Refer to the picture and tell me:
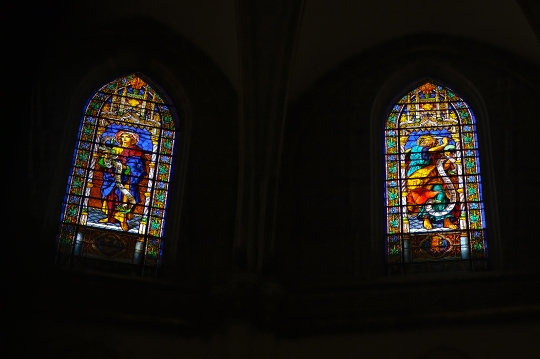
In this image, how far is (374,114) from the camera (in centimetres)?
1302

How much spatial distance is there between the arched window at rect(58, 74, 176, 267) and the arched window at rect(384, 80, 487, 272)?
2.85 meters

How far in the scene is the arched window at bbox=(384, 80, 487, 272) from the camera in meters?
11.9

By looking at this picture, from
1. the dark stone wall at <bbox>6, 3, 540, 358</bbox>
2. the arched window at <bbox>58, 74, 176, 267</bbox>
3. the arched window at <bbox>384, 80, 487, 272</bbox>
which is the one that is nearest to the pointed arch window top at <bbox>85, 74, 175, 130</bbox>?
the arched window at <bbox>58, 74, 176, 267</bbox>

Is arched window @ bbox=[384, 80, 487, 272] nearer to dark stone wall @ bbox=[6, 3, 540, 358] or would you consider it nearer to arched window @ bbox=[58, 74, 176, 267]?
dark stone wall @ bbox=[6, 3, 540, 358]

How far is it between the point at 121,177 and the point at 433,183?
152 inches

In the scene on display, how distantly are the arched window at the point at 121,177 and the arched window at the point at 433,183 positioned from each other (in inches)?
112

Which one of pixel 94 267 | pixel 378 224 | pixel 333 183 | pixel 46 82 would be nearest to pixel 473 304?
pixel 378 224

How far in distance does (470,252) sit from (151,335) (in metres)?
3.81

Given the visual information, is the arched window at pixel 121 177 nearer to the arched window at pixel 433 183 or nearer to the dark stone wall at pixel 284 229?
the dark stone wall at pixel 284 229

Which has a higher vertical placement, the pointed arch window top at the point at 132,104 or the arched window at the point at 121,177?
the pointed arch window top at the point at 132,104

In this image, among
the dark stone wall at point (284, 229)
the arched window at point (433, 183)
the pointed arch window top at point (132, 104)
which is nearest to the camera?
Result: the dark stone wall at point (284, 229)

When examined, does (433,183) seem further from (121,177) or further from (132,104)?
(132,104)

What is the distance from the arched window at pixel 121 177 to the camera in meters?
12.0

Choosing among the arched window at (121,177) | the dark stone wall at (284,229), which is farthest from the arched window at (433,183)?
the arched window at (121,177)
